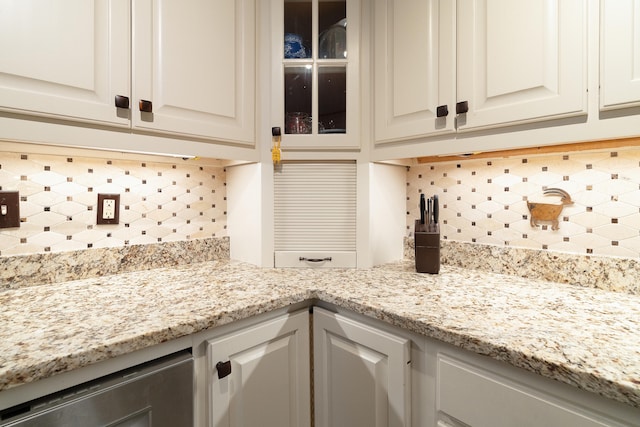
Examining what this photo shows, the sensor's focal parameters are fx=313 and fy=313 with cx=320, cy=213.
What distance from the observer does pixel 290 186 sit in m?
1.38

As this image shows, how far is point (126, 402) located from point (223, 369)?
9.3 inches

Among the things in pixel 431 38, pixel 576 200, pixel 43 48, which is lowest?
pixel 576 200

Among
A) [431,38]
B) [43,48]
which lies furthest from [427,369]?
[43,48]

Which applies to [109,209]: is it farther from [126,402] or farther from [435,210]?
[435,210]

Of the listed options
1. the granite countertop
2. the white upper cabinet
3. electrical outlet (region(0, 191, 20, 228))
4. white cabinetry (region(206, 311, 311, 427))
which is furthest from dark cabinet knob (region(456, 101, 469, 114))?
electrical outlet (region(0, 191, 20, 228))

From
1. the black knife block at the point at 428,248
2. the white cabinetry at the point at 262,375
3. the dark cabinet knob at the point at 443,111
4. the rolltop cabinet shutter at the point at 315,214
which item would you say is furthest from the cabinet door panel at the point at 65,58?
the black knife block at the point at 428,248

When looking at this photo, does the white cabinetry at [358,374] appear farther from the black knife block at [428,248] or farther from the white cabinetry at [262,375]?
the black knife block at [428,248]

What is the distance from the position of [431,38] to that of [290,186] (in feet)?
2.54

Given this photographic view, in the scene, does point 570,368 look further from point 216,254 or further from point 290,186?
point 216,254

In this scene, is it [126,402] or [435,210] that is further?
[435,210]

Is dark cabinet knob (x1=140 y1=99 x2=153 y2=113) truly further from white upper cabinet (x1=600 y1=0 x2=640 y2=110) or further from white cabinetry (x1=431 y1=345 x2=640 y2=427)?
white upper cabinet (x1=600 y1=0 x2=640 y2=110)

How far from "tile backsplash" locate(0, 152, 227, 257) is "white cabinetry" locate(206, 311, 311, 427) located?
28.4 inches

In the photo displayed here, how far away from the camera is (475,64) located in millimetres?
1007

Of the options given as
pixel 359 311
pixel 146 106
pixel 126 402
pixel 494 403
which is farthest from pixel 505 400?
pixel 146 106
